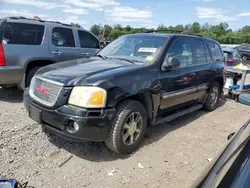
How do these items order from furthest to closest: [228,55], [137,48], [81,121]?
[228,55] → [137,48] → [81,121]

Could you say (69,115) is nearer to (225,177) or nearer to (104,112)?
(104,112)

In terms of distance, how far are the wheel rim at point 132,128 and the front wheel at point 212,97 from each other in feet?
9.19

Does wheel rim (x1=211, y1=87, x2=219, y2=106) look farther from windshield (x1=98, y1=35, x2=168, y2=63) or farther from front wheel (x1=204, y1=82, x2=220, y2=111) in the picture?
windshield (x1=98, y1=35, x2=168, y2=63)

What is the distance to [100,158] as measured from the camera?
140 inches

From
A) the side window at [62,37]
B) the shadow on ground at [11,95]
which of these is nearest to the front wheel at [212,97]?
the side window at [62,37]

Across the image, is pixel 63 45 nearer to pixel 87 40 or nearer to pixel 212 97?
pixel 87 40

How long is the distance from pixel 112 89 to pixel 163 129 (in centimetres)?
184

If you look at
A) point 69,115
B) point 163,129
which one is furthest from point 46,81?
point 163,129

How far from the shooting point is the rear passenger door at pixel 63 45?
21.0 ft

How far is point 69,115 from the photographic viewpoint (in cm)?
312

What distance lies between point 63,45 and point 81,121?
13.4ft

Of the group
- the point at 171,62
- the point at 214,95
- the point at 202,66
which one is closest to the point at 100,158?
the point at 171,62

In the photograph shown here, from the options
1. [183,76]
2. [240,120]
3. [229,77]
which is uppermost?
[183,76]

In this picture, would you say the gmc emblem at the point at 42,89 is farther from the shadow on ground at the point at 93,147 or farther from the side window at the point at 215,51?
the side window at the point at 215,51
